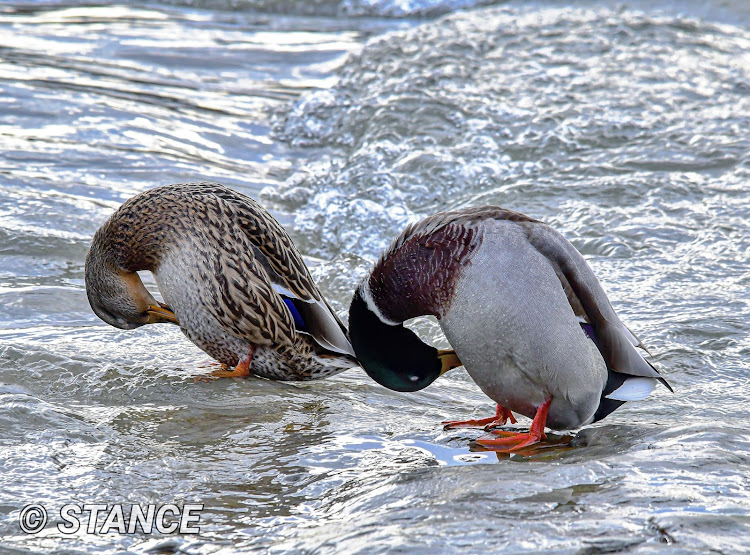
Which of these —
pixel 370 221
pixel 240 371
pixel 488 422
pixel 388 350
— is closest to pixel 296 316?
pixel 240 371

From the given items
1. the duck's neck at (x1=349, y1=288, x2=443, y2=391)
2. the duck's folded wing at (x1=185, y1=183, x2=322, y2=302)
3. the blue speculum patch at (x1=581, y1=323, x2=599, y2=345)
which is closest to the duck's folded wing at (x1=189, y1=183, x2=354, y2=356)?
the duck's folded wing at (x1=185, y1=183, x2=322, y2=302)

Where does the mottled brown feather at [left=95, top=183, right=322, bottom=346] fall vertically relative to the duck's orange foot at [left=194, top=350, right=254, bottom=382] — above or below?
above

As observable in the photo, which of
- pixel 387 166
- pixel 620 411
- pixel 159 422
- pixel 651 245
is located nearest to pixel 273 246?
pixel 159 422

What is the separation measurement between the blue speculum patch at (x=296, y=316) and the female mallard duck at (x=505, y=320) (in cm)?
87

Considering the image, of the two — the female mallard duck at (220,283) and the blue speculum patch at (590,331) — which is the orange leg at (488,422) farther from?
the female mallard duck at (220,283)

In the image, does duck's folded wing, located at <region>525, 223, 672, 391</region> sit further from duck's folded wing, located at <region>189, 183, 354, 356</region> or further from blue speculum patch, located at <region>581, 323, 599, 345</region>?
duck's folded wing, located at <region>189, 183, 354, 356</region>

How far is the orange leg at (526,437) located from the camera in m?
3.72

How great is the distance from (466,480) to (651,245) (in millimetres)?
4008

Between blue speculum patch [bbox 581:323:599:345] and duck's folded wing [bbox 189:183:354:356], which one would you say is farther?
duck's folded wing [bbox 189:183:354:356]

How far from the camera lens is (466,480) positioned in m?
3.17

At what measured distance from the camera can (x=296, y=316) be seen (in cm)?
472

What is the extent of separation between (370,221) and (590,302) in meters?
3.75

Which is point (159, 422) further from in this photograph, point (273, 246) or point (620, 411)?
point (620, 411)

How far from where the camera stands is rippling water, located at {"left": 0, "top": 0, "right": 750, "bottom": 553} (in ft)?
9.91
